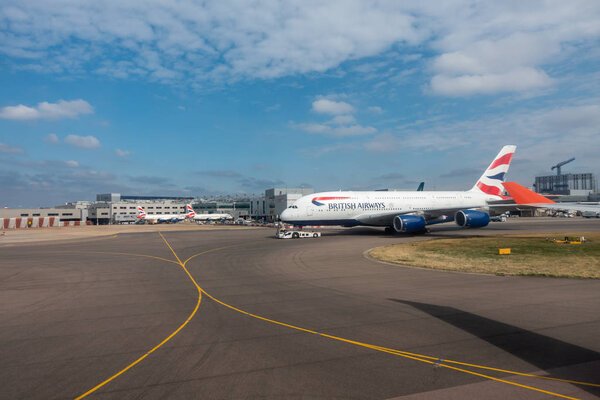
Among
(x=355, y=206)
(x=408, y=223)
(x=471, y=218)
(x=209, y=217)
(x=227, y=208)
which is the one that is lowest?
(x=408, y=223)

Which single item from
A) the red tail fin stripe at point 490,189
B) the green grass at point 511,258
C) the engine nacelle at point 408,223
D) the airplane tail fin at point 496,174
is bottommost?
the green grass at point 511,258

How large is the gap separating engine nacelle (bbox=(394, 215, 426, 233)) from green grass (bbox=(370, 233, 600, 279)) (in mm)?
9149

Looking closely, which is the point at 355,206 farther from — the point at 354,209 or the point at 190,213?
the point at 190,213

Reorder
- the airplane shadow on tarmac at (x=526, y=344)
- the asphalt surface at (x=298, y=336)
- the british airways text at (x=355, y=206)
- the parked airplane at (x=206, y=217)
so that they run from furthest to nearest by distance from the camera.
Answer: the parked airplane at (x=206, y=217) → the british airways text at (x=355, y=206) → the airplane shadow on tarmac at (x=526, y=344) → the asphalt surface at (x=298, y=336)

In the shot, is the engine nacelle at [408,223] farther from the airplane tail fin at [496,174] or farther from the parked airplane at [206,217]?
the parked airplane at [206,217]

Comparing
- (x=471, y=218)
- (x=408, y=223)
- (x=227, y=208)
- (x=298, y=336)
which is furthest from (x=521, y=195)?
(x=227, y=208)

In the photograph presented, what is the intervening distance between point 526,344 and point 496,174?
47.2m

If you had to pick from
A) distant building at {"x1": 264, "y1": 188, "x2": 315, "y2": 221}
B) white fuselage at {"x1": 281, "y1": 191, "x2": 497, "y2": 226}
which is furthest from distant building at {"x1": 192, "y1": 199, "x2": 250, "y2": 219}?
white fuselage at {"x1": 281, "y1": 191, "x2": 497, "y2": 226}

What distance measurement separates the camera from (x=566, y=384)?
6703 millimetres

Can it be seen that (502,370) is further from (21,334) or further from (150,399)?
(21,334)

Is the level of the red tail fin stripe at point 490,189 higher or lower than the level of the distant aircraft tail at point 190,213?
higher

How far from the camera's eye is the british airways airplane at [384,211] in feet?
130

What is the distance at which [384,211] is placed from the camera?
145 feet

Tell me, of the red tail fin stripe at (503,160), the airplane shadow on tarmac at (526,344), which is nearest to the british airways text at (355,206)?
the red tail fin stripe at (503,160)
